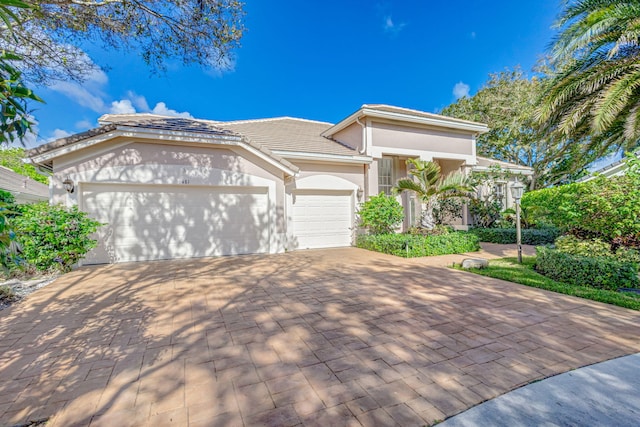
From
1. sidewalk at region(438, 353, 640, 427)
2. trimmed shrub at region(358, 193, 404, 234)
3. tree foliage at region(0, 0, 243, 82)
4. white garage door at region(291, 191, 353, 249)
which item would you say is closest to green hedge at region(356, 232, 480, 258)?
trimmed shrub at region(358, 193, 404, 234)

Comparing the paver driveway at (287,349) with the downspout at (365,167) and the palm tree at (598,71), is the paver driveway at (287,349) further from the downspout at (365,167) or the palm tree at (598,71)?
the downspout at (365,167)

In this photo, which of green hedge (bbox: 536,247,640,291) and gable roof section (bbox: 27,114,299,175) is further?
gable roof section (bbox: 27,114,299,175)

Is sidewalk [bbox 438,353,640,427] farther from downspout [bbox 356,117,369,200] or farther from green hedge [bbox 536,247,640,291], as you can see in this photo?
downspout [bbox 356,117,369,200]

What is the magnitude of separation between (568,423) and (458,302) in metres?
2.91

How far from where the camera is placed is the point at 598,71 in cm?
812

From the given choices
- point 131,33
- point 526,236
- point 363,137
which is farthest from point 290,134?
point 526,236

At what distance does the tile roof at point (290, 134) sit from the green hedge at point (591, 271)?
8107 mm

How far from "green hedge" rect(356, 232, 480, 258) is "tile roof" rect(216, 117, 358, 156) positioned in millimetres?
4188


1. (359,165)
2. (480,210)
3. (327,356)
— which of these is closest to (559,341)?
(327,356)

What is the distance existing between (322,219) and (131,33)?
8394 millimetres

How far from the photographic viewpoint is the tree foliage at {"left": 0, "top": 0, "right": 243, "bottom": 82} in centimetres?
673

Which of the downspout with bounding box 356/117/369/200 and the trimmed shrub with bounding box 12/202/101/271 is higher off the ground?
the downspout with bounding box 356/117/369/200

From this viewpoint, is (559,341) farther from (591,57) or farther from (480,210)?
(480,210)

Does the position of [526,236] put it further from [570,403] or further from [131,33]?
[131,33]
